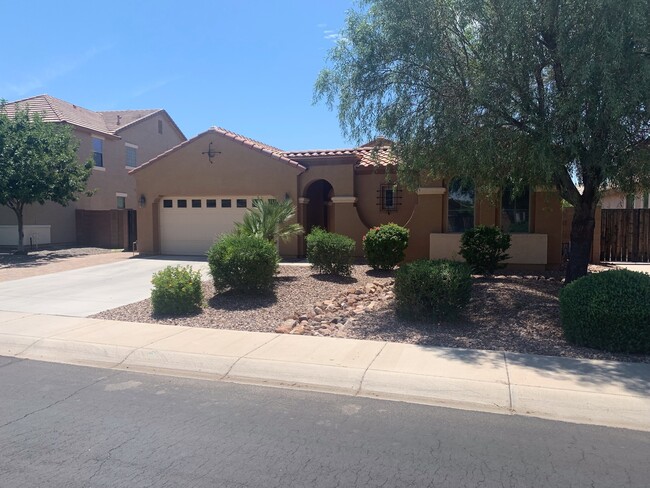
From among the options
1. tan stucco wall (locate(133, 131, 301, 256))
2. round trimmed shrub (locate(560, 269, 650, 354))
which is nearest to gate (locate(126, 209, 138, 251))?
tan stucco wall (locate(133, 131, 301, 256))

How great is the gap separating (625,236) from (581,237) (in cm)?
835

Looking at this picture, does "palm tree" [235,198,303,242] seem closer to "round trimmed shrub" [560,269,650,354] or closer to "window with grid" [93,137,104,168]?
"round trimmed shrub" [560,269,650,354]

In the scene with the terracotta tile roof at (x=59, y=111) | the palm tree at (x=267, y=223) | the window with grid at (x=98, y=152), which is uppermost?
the terracotta tile roof at (x=59, y=111)

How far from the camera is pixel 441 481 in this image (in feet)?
12.6

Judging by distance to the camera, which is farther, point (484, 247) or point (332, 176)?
point (332, 176)

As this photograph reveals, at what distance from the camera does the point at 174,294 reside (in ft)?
31.3

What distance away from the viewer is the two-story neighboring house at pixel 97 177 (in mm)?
24969

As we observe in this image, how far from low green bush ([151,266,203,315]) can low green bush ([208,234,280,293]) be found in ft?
3.22

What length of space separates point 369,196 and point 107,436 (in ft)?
47.6

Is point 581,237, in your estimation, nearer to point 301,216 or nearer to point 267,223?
point 267,223

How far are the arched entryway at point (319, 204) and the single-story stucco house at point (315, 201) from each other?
4 cm

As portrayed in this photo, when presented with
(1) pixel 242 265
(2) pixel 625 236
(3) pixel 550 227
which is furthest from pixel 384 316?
(2) pixel 625 236

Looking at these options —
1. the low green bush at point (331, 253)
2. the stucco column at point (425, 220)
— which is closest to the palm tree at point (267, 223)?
the low green bush at point (331, 253)

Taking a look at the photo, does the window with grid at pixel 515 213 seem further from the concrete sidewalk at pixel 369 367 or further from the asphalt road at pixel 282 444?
the asphalt road at pixel 282 444
